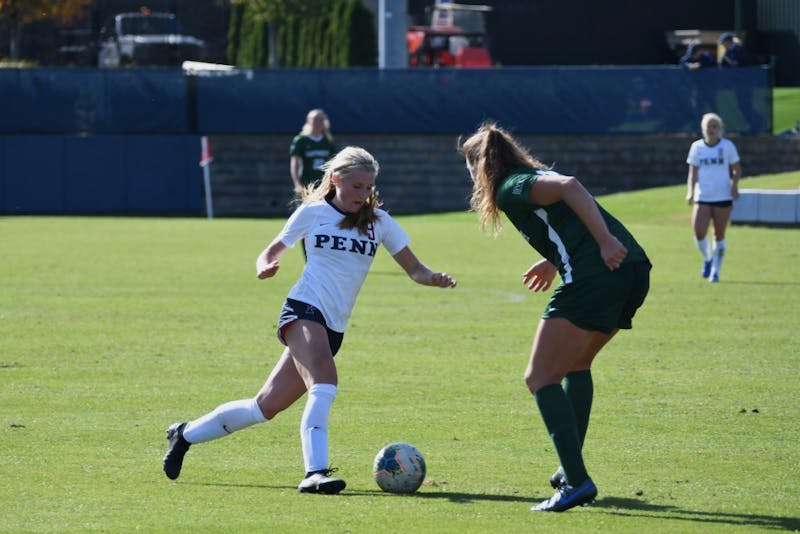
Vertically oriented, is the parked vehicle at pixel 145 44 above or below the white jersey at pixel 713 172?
below

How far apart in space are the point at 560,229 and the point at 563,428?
3.13ft

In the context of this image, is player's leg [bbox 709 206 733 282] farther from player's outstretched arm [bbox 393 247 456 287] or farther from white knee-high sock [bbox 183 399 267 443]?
white knee-high sock [bbox 183 399 267 443]

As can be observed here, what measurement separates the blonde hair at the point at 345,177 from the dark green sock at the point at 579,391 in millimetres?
1318

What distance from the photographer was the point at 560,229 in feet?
23.5

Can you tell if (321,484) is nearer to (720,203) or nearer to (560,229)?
(560,229)

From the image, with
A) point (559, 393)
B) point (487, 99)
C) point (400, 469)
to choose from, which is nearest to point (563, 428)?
point (559, 393)

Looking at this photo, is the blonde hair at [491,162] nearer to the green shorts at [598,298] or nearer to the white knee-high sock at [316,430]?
the green shorts at [598,298]

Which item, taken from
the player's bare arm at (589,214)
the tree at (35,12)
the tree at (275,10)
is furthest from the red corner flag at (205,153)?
the player's bare arm at (589,214)

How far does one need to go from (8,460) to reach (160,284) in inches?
445

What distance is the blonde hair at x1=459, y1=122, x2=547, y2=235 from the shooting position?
7301 mm

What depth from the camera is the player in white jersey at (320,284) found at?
25.0ft

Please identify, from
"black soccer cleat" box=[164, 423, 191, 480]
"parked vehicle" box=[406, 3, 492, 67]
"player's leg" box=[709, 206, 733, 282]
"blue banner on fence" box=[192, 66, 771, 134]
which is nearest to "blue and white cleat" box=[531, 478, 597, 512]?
"black soccer cleat" box=[164, 423, 191, 480]

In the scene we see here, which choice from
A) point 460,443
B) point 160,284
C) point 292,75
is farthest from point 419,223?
point 460,443

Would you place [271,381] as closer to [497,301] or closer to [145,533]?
[145,533]
